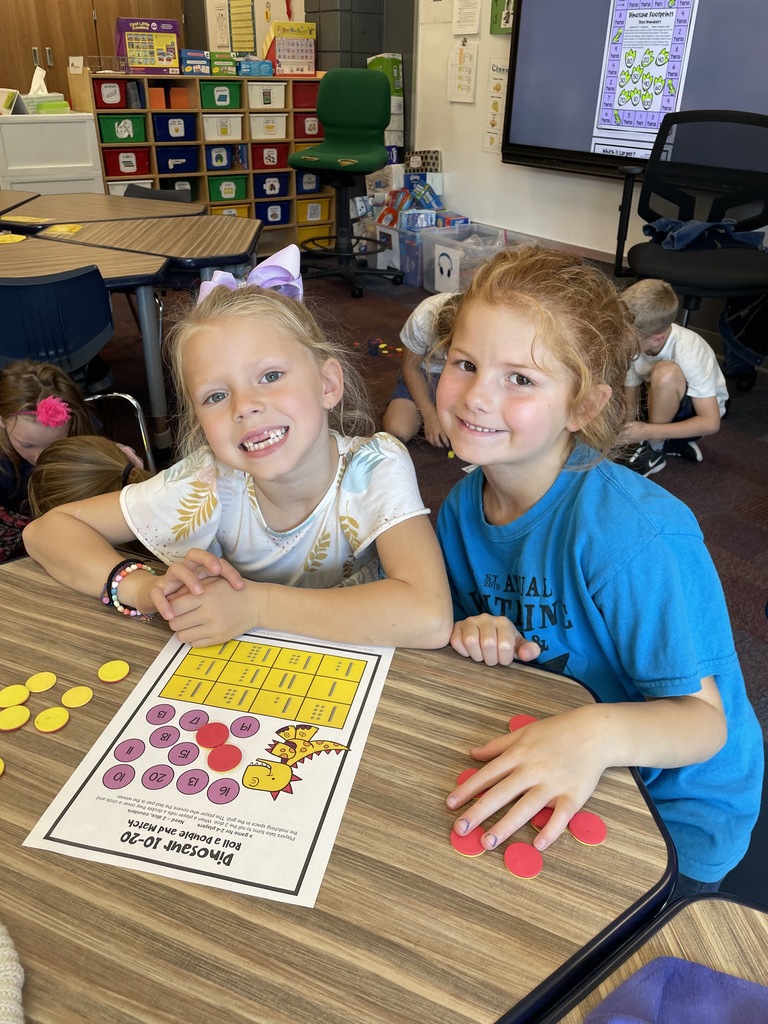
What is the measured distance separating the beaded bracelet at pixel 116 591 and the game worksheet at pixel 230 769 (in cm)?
7

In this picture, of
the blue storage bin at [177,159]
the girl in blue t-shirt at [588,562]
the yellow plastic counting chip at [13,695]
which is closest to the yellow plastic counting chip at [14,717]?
the yellow plastic counting chip at [13,695]

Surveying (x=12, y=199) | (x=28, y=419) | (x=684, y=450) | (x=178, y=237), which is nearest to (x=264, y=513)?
(x=28, y=419)

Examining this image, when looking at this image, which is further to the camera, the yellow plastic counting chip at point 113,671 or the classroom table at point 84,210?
the classroom table at point 84,210

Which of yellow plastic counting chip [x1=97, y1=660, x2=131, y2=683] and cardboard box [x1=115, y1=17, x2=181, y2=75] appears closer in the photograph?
yellow plastic counting chip [x1=97, y1=660, x2=131, y2=683]

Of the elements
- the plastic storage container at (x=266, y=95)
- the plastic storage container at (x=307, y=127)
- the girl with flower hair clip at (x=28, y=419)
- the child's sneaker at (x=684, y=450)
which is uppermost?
the plastic storage container at (x=266, y=95)

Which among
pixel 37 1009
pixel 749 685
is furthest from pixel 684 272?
pixel 37 1009

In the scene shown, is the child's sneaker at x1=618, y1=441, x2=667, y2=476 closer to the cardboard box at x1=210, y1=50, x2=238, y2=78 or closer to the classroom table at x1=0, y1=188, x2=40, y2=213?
the classroom table at x1=0, y1=188, x2=40, y2=213

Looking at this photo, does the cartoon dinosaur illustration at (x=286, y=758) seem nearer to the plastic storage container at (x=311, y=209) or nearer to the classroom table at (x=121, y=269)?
the classroom table at (x=121, y=269)

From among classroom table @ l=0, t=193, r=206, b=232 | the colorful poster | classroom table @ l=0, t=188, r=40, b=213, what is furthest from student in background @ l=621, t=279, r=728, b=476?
classroom table @ l=0, t=188, r=40, b=213

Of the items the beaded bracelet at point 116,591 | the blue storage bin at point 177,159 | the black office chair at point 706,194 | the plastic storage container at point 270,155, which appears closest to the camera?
the beaded bracelet at point 116,591

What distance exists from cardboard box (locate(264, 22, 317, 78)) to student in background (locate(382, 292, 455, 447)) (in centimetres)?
342

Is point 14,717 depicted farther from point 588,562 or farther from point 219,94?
point 219,94

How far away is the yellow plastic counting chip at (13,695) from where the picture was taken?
2.15ft

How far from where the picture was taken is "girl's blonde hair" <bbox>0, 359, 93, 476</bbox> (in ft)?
5.66
